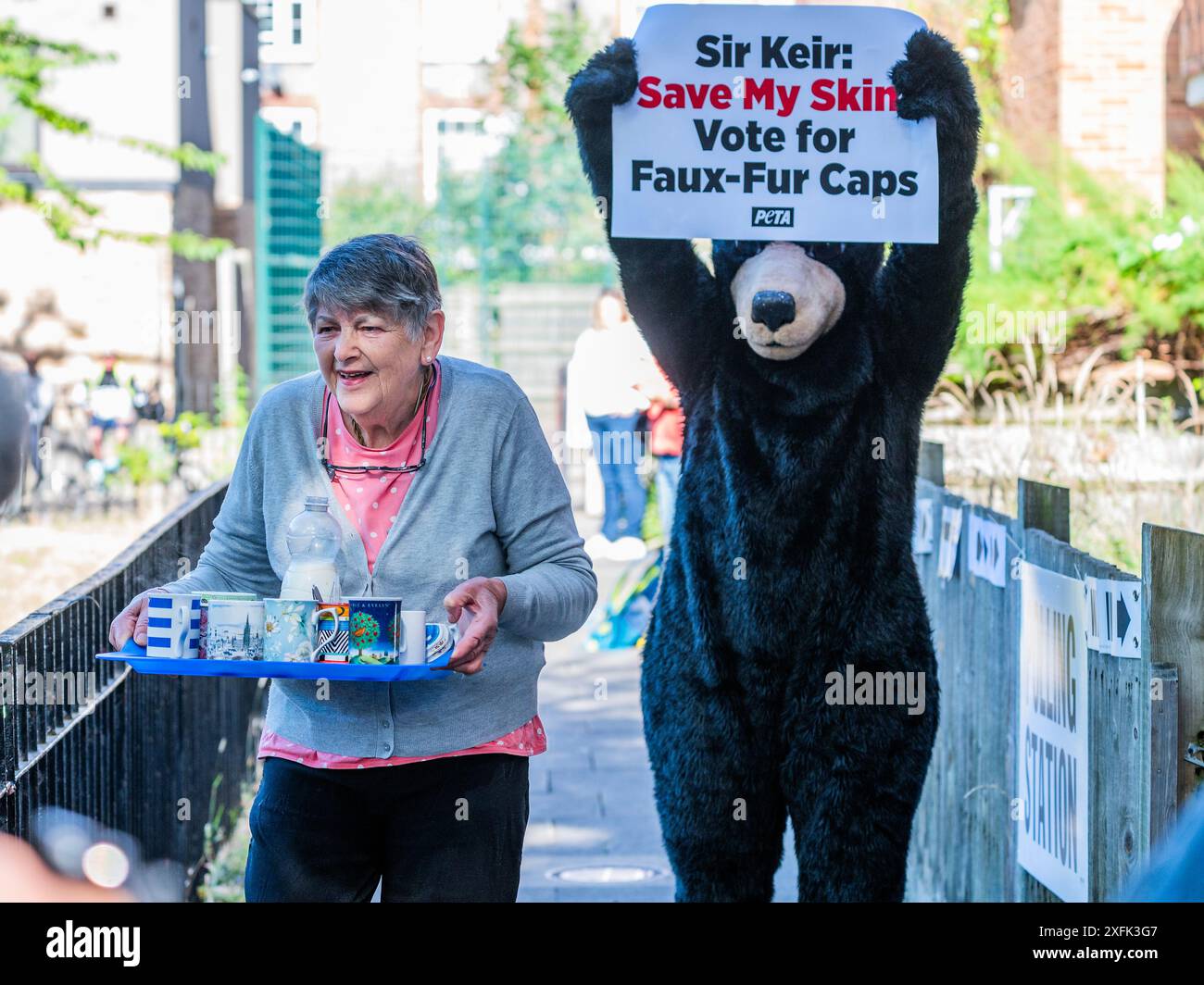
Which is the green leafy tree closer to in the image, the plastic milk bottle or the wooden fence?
the wooden fence

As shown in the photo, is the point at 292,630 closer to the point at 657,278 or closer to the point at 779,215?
the point at 657,278

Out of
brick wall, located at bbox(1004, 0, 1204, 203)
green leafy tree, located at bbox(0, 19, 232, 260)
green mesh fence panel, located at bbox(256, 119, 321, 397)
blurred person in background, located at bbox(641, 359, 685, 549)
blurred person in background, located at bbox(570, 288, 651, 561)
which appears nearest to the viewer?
blurred person in background, located at bbox(641, 359, 685, 549)

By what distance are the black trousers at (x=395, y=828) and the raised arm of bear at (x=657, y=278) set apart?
1.21m

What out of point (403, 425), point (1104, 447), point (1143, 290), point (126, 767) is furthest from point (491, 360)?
point (403, 425)

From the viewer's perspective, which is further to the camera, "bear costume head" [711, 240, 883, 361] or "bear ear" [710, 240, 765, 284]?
"bear ear" [710, 240, 765, 284]

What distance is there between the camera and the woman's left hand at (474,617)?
281cm

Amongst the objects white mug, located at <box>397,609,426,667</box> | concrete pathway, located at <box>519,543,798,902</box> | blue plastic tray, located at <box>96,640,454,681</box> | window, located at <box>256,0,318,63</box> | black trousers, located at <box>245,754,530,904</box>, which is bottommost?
concrete pathway, located at <box>519,543,798,902</box>

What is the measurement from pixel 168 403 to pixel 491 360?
3.66m

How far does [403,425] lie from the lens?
313cm

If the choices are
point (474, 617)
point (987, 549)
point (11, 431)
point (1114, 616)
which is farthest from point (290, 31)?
point (11, 431)

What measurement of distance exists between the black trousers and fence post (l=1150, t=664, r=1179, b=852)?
4.00ft

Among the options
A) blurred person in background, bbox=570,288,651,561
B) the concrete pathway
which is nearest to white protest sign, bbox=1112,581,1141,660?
the concrete pathway

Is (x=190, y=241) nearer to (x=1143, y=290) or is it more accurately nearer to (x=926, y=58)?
(x=1143, y=290)
